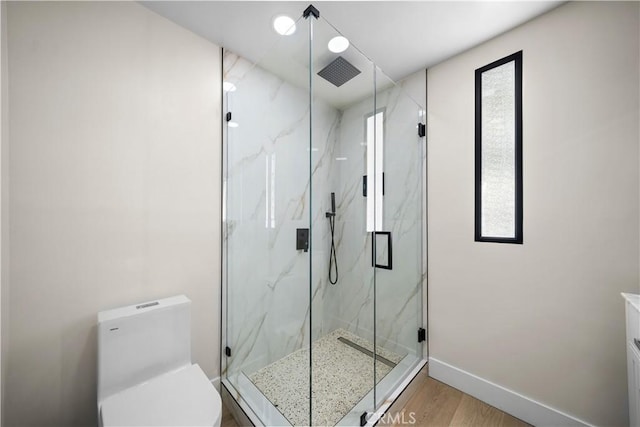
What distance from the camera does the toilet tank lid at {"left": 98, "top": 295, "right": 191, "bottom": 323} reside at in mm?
1283

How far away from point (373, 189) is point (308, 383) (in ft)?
4.12

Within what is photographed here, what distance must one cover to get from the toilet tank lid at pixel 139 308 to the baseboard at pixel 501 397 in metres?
1.95

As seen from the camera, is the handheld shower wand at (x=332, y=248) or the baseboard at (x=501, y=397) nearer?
the baseboard at (x=501, y=397)

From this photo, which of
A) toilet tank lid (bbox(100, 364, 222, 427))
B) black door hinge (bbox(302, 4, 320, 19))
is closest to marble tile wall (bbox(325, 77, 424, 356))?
black door hinge (bbox(302, 4, 320, 19))

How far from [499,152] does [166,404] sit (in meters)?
2.39

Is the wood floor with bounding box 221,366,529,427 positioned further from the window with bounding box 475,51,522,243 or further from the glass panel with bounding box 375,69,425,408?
the window with bounding box 475,51,522,243

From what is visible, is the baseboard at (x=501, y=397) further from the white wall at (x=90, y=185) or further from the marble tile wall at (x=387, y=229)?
the white wall at (x=90, y=185)

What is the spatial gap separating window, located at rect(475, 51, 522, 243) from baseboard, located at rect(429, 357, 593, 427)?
991 millimetres

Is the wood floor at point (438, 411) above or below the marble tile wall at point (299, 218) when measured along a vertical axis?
below

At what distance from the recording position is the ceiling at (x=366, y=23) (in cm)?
146

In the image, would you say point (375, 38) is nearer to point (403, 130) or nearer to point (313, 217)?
point (403, 130)

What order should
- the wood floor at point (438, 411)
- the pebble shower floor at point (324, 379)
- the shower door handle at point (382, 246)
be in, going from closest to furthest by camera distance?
the pebble shower floor at point (324, 379) → the wood floor at point (438, 411) → the shower door handle at point (382, 246)

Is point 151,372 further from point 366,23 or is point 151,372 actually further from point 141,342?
point 366,23

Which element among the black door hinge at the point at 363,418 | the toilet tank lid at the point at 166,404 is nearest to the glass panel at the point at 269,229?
the black door hinge at the point at 363,418
